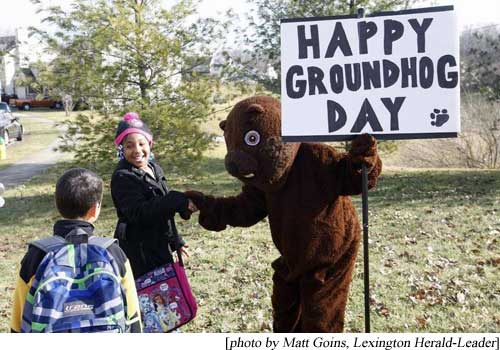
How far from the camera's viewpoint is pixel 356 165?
301 centimetres

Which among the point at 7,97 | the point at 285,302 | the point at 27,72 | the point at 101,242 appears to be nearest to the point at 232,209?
the point at 285,302

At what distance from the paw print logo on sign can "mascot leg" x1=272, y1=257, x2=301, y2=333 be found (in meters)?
1.22

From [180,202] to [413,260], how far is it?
3608 millimetres

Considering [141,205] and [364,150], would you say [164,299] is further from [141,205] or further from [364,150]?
[364,150]

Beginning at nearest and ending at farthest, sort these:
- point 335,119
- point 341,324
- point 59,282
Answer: point 59,282
point 335,119
point 341,324

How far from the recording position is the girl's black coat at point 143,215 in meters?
3.15

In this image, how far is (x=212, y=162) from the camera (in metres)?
16.0

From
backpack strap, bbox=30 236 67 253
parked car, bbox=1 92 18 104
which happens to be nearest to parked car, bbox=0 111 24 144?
backpack strap, bbox=30 236 67 253

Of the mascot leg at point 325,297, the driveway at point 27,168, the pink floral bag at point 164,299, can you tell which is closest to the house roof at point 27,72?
the driveway at point 27,168

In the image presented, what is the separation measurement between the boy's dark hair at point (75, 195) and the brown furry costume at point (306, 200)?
882mm

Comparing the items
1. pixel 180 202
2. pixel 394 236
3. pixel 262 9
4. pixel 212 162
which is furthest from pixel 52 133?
pixel 180 202

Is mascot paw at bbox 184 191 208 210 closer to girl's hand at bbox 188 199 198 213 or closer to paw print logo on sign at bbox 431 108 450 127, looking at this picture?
girl's hand at bbox 188 199 198 213

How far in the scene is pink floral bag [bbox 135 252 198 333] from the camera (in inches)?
129

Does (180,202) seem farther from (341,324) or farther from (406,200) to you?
(406,200)
